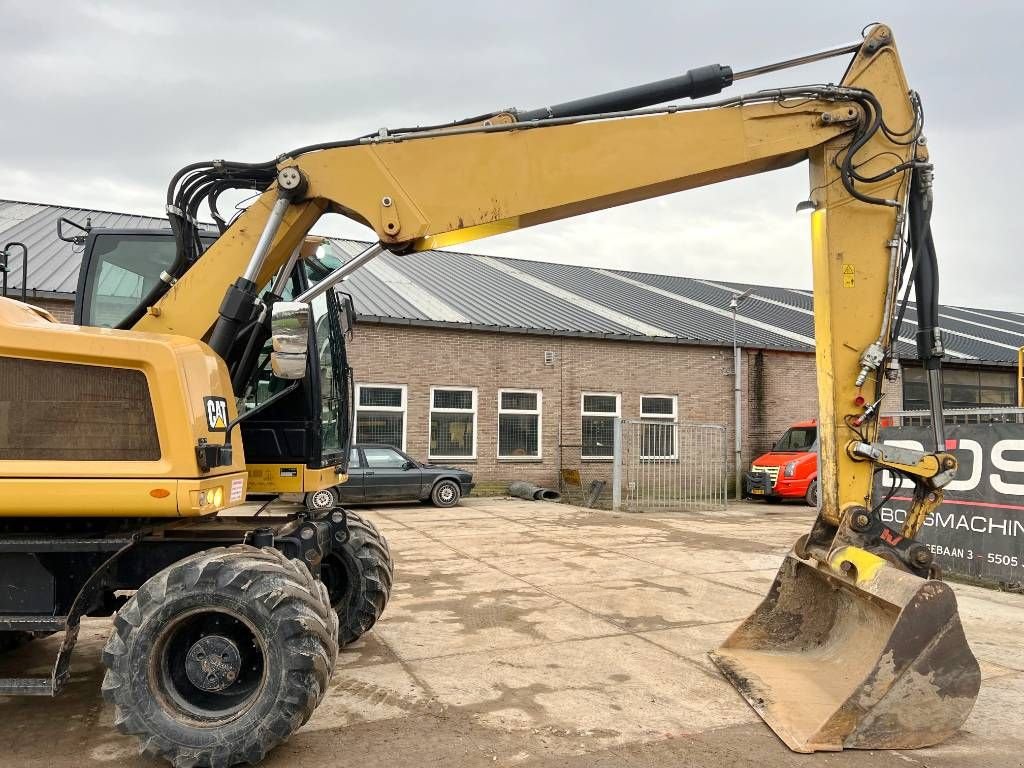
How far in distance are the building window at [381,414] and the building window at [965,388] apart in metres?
14.8

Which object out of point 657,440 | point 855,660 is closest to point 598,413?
point 657,440

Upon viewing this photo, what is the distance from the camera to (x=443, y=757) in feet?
13.6

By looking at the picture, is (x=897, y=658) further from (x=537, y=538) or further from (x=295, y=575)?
(x=537, y=538)

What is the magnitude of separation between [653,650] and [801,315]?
2343cm

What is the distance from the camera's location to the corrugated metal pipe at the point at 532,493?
18938 mm

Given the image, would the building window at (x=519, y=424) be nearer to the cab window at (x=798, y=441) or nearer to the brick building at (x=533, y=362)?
the brick building at (x=533, y=362)

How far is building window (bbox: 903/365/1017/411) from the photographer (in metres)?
24.2

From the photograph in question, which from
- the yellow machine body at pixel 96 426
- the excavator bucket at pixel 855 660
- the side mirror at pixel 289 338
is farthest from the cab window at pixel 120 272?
the excavator bucket at pixel 855 660

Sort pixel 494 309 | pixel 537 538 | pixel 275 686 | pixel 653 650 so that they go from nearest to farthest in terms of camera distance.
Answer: pixel 275 686 < pixel 653 650 < pixel 537 538 < pixel 494 309

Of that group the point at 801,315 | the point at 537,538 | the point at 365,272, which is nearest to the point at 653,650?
the point at 537,538

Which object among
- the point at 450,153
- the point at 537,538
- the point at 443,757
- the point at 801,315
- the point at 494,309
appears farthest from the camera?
the point at 801,315

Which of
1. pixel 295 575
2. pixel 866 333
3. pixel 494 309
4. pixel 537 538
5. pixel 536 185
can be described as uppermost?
pixel 494 309

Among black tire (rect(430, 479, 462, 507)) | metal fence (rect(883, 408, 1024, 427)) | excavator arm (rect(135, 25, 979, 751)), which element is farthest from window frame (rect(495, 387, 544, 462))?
excavator arm (rect(135, 25, 979, 751))

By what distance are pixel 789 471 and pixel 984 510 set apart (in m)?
9.98
